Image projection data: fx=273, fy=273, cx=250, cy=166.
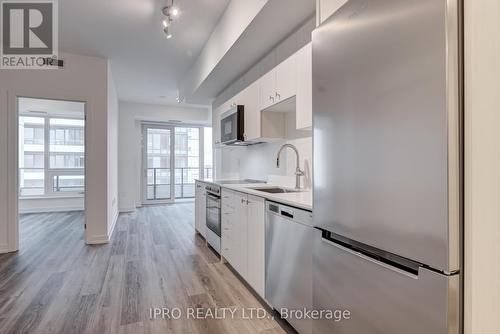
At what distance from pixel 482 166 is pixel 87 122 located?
4.32 meters

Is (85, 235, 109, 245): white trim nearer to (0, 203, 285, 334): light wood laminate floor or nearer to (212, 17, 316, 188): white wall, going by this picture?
(0, 203, 285, 334): light wood laminate floor

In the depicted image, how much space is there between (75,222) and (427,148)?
5946mm

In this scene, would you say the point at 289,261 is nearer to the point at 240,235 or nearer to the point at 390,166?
the point at 240,235

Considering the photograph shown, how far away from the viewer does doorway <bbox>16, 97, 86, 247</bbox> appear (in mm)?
6016

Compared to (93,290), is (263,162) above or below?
above

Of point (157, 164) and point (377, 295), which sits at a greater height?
point (157, 164)

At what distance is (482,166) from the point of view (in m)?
0.81

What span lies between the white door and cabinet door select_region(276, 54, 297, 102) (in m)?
5.69

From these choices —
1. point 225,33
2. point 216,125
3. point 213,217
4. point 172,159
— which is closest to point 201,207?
point 213,217

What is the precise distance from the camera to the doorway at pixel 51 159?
237 inches

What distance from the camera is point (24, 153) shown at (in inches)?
241

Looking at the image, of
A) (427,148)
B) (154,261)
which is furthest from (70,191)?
(427,148)

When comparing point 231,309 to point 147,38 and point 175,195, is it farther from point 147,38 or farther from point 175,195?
point 175,195
